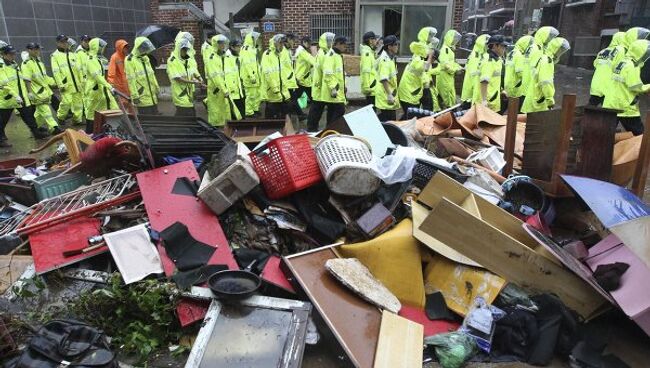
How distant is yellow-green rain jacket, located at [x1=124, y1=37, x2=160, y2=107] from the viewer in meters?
7.87

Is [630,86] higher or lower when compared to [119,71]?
lower

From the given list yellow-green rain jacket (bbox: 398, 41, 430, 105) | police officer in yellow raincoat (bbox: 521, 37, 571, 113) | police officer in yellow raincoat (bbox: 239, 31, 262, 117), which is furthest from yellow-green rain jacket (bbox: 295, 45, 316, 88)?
police officer in yellow raincoat (bbox: 521, 37, 571, 113)

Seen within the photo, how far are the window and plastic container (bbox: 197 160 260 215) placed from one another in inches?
377

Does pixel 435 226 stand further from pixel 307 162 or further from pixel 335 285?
pixel 307 162

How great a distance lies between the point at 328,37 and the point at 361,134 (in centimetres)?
476

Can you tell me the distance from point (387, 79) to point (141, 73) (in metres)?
4.28

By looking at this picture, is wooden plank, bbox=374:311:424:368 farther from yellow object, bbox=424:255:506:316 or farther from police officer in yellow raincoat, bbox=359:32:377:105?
police officer in yellow raincoat, bbox=359:32:377:105

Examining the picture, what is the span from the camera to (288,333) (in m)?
2.82

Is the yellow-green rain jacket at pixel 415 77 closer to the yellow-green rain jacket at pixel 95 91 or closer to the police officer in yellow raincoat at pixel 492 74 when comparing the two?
the police officer in yellow raincoat at pixel 492 74

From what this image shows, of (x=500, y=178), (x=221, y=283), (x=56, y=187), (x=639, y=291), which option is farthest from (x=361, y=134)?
(x=56, y=187)

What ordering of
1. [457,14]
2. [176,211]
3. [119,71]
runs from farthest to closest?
1. [457,14]
2. [119,71]
3. [176,211]

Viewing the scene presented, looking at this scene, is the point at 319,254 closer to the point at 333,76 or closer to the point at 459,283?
the point at 459,283

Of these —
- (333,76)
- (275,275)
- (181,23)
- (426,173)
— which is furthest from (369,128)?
(181,23)

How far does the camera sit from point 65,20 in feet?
38.1
